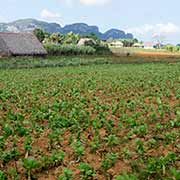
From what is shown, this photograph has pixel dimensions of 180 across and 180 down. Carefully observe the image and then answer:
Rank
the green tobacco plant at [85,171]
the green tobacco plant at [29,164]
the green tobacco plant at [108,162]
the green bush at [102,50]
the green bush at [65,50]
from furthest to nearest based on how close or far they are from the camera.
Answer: the green bush at [102,50]
the green bush at [65,50]
the green tobacco plant at [108,162]
the green tobacco plant at [29,164]
the green tobacco plant at [85,171]

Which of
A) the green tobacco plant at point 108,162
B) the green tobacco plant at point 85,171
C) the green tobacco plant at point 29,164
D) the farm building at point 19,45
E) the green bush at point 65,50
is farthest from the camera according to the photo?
the green bush at point 65,50

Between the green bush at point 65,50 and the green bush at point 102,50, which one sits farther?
the green bush at point 102,50

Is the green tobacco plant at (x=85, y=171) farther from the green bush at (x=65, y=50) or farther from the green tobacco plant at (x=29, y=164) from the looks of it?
the green bush at (x=65, y=50)

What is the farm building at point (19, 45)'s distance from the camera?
45.8 meters

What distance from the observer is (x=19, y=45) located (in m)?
47.1

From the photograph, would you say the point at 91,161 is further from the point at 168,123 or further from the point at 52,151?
the point at 168,123

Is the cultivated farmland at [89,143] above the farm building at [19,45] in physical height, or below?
below

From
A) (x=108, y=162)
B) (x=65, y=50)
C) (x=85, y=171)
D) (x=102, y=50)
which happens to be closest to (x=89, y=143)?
(x=108, y=162)

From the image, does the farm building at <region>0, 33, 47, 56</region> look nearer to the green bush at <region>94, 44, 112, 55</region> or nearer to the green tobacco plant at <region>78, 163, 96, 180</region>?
the green bush at <region>94, 44, 112, 55</region>

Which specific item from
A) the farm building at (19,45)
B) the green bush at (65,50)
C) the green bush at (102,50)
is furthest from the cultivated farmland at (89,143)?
the green bush at (102,50)

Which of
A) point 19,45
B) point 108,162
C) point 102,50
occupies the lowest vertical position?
point 108,162

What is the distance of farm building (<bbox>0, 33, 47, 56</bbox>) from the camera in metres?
45.8

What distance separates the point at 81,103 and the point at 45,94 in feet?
9.66

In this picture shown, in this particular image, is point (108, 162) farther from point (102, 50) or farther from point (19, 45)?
point (102, 50)
